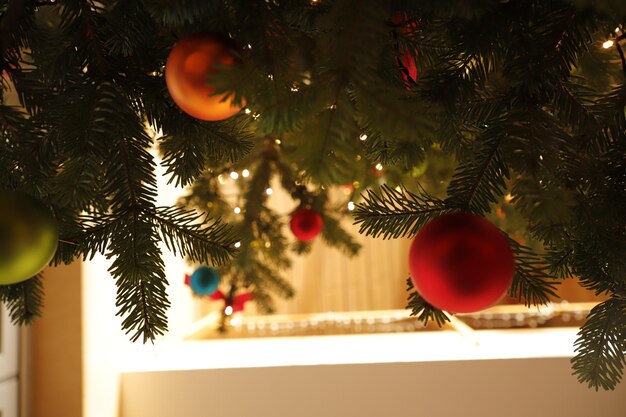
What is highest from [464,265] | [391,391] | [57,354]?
[464,265]

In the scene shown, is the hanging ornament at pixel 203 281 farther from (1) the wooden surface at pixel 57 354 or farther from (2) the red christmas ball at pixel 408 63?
(2) the red christmas ball at pixel 408 63

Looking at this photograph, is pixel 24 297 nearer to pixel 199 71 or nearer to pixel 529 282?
pixel 199 71

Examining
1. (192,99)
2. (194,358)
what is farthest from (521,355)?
(192,99)

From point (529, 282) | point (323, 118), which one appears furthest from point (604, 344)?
point (323, 118)

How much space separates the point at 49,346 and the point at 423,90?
41.4 inches

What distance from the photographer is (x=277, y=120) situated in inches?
12.1

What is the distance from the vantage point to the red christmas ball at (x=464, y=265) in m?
0.29

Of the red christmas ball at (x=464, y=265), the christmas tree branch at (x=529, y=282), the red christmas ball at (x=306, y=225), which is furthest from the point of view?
the red christmas ball at (x=306, y=225)

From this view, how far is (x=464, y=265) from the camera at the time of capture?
0.95 ft

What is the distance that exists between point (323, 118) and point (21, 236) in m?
Result: 0.22

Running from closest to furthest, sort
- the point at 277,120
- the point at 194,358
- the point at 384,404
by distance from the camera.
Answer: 1. the point at 277,120
2. the point at 384,404
3. the point at 194,358

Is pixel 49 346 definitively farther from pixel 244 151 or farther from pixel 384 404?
pixel 244 151

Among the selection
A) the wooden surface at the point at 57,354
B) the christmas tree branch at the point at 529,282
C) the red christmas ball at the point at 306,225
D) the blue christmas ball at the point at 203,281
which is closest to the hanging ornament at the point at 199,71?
the christmas tree branch at the point at 529,282

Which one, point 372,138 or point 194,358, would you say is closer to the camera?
point 372,138
